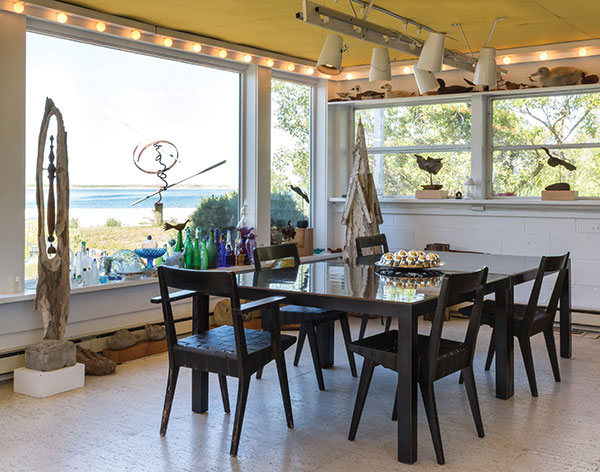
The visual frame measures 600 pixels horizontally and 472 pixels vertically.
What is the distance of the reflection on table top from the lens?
3.54 meters

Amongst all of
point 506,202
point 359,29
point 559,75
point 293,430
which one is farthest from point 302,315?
point 559,75

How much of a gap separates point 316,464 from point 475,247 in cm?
400

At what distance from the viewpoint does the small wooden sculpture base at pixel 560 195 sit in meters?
6.18

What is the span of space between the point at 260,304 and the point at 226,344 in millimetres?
304

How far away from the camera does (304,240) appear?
7.04 metres

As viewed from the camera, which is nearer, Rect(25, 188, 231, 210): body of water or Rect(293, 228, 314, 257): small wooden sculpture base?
Rect(25, 188, 231, 210): body of water

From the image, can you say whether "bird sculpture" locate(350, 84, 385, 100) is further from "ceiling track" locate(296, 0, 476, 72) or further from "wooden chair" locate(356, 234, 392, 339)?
"wooden chair" locate(356, 234, 392, 339)

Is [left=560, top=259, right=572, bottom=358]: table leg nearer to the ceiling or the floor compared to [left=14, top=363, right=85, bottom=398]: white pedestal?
nearer to the ceiling

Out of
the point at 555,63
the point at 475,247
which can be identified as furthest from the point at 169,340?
the point at 555,63

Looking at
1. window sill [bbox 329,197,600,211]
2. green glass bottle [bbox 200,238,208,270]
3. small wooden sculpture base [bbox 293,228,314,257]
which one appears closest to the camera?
green glass bottle [bbox 200,238,208,270]

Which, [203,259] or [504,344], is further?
[203,259]

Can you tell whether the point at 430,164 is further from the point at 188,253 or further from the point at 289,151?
the point at 188,253

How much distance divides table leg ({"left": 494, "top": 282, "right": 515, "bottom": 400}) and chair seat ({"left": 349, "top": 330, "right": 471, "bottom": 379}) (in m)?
0.72

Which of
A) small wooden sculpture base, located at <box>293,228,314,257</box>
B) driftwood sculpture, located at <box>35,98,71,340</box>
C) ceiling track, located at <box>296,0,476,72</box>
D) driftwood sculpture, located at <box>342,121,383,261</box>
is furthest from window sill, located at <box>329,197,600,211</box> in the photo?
driftwood sculpture, located at <box>35,98,71,340</box>
